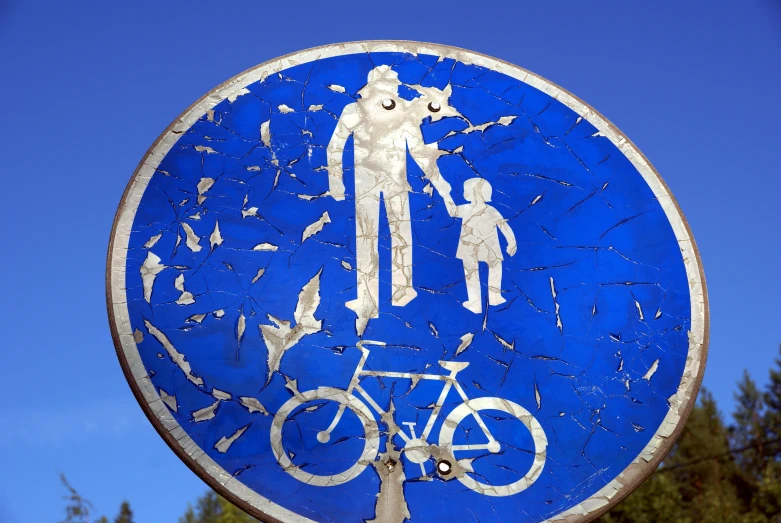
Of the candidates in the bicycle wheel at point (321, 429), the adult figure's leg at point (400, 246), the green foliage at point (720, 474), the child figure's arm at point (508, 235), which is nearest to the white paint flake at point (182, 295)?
the bicycle wheel at point (321, 429)

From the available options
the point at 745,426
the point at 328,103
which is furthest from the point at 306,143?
the point at 745,426

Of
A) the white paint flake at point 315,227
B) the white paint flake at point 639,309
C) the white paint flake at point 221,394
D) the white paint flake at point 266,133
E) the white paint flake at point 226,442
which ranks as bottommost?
the white paint flake at point 226,442

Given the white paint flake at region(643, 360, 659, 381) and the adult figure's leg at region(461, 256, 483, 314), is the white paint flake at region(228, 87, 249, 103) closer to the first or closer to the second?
the adult figure's leg at region(461, 256, 483, 314)

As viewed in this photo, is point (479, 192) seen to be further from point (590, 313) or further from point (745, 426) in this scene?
point (745, 426)

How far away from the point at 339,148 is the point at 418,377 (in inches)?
37.8

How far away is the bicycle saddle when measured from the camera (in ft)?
11.0

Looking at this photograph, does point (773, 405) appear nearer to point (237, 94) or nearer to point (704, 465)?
point (704, 465)

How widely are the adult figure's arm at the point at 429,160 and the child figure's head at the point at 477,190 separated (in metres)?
0.07

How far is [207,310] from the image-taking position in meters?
3.29

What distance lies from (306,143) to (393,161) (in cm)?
35

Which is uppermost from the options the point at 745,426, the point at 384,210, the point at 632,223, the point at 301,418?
the point at 745,426

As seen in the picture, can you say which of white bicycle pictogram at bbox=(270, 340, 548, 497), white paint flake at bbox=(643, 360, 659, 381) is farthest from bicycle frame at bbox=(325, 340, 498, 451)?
white paint flake at bbox=(643, 360, 659, 381)

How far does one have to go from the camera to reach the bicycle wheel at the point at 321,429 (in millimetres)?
3117

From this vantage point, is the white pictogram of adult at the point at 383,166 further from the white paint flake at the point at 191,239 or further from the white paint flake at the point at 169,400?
the white paint flake at the point at 169,400
